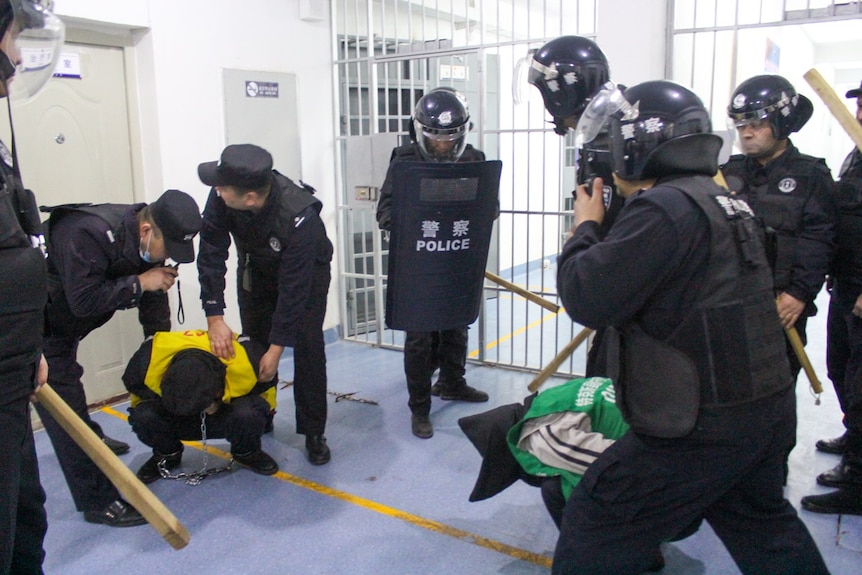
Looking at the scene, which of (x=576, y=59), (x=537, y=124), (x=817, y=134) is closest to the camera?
(x=576, y=59)

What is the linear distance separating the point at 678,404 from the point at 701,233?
1.29ft

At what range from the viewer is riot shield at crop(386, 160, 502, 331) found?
3.03 m

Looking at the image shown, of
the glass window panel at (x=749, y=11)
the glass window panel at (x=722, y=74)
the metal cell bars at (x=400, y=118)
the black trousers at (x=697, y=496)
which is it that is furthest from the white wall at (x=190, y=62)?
the glass window panel at (x=749, y=11)

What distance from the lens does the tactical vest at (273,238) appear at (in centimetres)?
295

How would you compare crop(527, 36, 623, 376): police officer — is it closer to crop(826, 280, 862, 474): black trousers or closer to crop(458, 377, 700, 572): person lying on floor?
crop(458, 377, 700, 572): person lying on floor

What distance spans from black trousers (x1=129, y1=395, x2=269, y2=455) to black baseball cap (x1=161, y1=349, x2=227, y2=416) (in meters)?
0.16

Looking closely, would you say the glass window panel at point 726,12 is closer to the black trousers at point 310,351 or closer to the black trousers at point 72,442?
the black trousers at point 310,351

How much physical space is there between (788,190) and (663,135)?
4.72 ft

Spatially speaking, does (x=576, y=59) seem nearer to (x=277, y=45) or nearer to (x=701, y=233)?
(x=701, y=233)

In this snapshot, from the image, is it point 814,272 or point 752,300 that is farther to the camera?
point 814,272

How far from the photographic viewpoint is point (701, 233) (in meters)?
1.49

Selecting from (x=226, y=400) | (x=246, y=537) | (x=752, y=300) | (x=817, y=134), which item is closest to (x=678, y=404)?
(x=752, y=300)

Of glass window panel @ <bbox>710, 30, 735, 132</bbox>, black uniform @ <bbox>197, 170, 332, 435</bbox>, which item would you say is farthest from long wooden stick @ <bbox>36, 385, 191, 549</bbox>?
glass window panel @ <bbox>710, 30, 735, 132</bbox>

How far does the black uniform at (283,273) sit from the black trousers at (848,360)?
2240 mm
